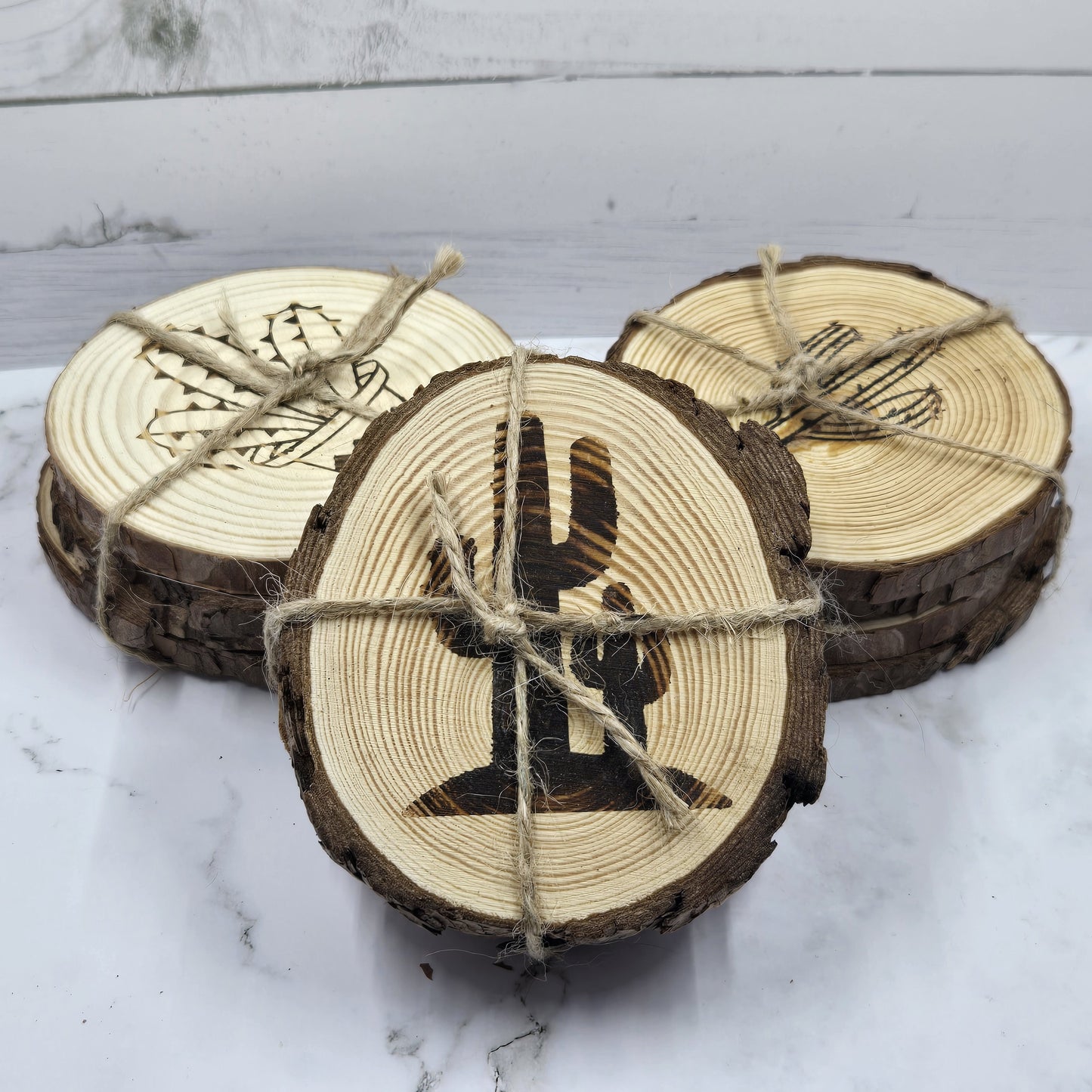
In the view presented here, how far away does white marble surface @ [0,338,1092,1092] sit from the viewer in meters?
1.34

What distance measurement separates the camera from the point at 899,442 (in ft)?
5.40

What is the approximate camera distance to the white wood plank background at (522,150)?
84.6 inches

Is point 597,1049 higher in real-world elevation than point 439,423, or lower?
lower

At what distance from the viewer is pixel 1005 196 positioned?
237 cm

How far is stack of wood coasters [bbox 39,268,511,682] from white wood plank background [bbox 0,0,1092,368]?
482 millimetres

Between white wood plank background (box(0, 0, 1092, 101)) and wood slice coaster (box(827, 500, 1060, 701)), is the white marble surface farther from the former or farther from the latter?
white wood plank background (box(0, 0, 1092, 101))

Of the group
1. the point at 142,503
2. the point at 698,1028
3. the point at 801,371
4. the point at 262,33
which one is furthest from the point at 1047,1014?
the point at 262,33

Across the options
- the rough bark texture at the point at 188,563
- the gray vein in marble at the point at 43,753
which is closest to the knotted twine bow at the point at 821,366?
the rough bark texture at the point at 188,563

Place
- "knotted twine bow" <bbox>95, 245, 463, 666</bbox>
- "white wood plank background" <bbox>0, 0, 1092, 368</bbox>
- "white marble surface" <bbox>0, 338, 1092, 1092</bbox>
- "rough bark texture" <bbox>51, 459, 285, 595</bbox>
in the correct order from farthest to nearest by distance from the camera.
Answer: "white wood plank background" <bbox>0, 0, 1092, 368</bbox>, "knotted twine bow" <bbox>95, 245, 463, 666</bbox>, "rough bark texture" <bbox>51, 459, 285, 595</bbox>, "white marble surface" <bbox>0, 338, 1092, 1092</bbox>

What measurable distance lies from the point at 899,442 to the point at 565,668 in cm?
66

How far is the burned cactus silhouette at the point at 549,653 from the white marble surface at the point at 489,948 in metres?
0.28

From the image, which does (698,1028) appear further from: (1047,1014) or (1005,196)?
(1005,196)

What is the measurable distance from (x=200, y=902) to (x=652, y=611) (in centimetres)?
67

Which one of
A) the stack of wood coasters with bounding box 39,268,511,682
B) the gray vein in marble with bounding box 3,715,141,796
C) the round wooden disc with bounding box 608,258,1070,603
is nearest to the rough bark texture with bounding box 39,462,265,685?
the stack of wood coasters with bounding box 39,268,511,682
